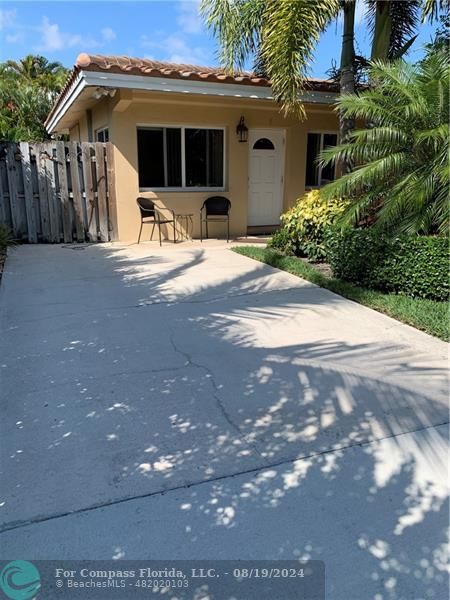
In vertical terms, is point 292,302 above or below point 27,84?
below

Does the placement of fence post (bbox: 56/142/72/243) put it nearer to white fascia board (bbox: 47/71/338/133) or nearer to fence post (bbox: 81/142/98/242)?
fence post (bbox: 81/142/98/242)

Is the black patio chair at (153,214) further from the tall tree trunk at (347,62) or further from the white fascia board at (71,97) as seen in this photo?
the tall tree trunk at (347,62)

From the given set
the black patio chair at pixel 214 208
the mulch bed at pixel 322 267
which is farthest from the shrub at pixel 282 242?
the black patio chair at pixel 214 208

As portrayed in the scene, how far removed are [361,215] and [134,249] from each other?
4540 millimetres

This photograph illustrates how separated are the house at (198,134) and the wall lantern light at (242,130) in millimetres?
22

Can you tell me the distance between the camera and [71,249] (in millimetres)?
9695

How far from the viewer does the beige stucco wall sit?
1015 cm

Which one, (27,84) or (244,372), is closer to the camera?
(244,372)

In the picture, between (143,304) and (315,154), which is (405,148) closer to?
(143,304)

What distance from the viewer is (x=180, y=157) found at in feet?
35.8

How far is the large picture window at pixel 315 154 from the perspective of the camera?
1259cm

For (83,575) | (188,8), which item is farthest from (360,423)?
(188,8)

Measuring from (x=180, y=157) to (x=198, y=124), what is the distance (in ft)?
2.66

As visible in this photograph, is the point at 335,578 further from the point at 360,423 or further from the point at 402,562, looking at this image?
the point at 360,423
